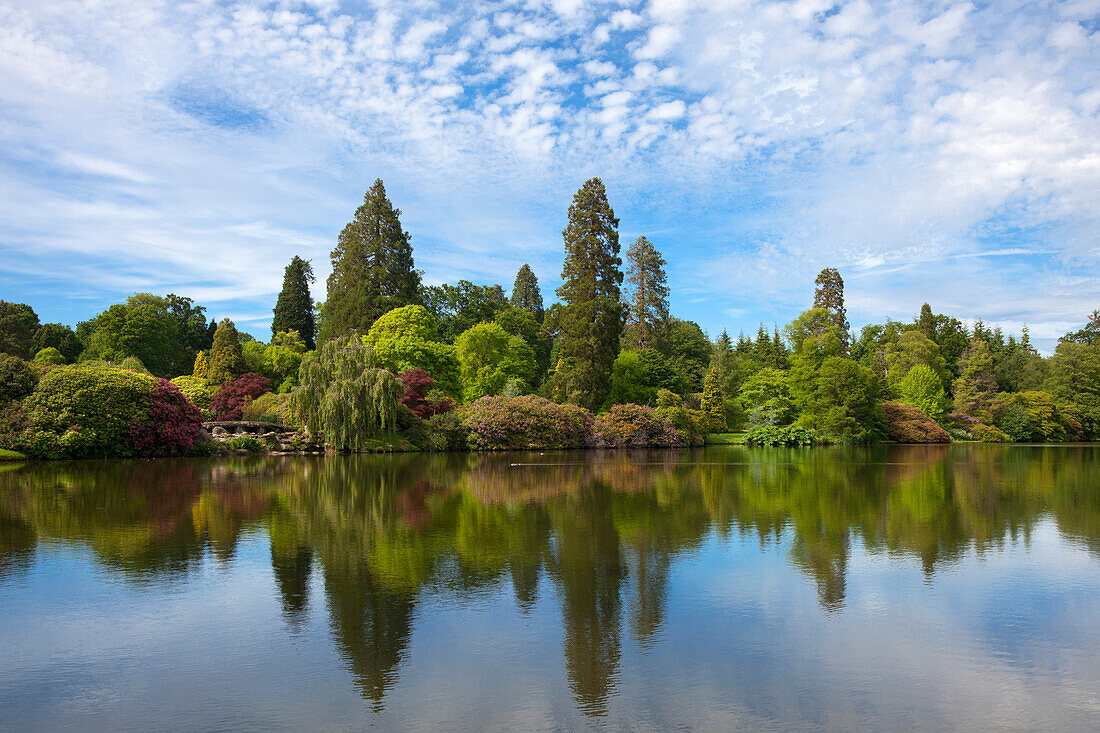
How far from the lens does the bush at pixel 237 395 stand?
32.8 m

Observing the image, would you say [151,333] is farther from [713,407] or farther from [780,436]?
[780,436]

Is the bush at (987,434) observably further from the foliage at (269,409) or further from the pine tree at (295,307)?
the pine tree at (295,307)

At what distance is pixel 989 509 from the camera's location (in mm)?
12609

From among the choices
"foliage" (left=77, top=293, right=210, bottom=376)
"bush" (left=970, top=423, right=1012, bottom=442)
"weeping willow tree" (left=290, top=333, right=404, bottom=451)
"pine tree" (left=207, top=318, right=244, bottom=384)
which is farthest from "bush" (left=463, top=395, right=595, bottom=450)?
"bush" (left=970, top=423, right=1012, bottom=442)

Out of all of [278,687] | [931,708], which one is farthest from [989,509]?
[278,687]

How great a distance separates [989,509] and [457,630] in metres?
11.6

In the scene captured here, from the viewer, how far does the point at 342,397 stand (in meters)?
26.5

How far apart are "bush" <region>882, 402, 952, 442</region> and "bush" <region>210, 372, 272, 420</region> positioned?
4102cm

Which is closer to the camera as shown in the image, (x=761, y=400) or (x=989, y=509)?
(x=989, y=509)

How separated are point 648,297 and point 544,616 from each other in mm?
53085

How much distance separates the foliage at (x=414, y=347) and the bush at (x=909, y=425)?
31.1m

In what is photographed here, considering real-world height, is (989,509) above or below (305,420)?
below

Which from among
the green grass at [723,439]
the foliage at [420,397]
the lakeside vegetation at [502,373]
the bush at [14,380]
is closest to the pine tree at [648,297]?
the lakeside vegetation at [502,373]

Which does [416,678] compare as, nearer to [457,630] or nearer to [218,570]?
[457,630]
